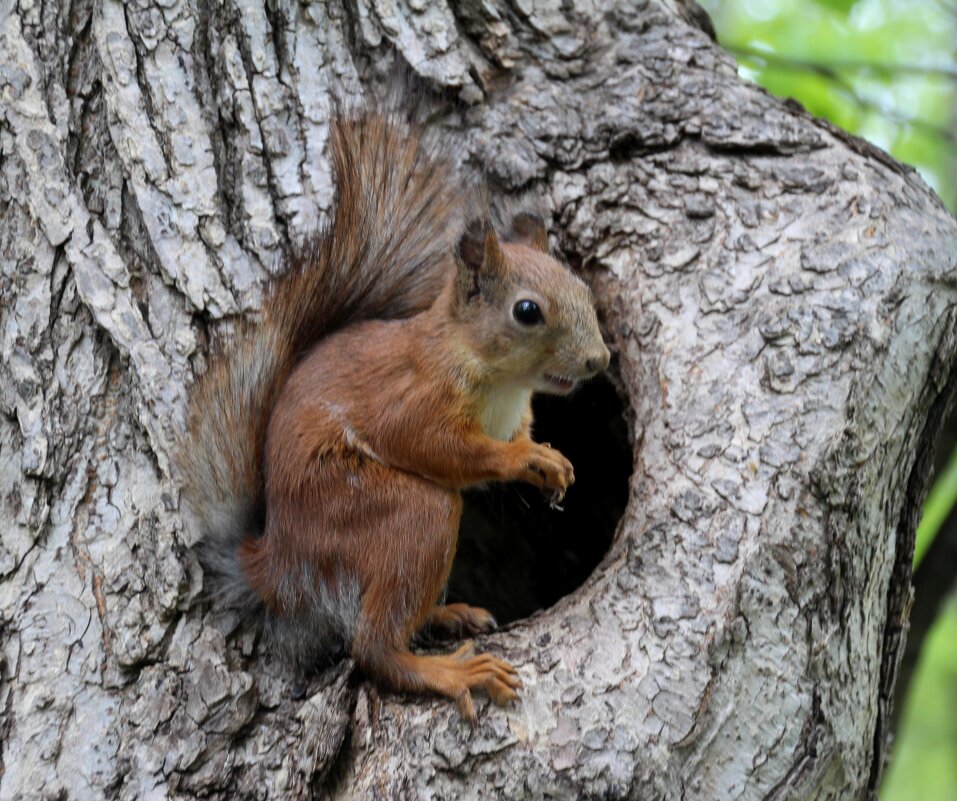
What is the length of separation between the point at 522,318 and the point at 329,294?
0.44 metres

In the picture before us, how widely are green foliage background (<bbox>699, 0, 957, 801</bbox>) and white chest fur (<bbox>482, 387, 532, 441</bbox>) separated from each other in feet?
3.95

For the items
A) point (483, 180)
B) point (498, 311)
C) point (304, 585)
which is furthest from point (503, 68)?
point (304, 585)

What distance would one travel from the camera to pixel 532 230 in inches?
96.2

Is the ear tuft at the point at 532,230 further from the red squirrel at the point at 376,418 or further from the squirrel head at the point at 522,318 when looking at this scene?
the squirrel head at the point at 522,318

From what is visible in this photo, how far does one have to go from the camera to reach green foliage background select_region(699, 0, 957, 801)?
3.52 m

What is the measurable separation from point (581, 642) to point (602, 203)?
3.64 ft

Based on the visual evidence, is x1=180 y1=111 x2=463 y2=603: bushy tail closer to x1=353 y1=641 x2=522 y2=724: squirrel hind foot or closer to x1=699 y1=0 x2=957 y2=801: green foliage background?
x1=353 y1=641 x2=522 y2=724: squirrel hind foot

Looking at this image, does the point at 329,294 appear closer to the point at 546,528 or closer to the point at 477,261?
the point at 477,261

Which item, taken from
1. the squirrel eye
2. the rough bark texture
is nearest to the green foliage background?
the rough bark texture

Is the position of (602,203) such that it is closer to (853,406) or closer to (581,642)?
(853,406)

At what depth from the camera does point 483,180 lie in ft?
8.45

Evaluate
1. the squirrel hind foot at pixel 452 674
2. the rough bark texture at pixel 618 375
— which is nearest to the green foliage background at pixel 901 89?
the rough bark texture at pixel 618 375

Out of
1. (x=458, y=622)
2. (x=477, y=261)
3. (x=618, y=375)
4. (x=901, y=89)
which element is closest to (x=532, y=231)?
(x=477, y=261)

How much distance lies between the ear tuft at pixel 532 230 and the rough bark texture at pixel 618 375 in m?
0.14
